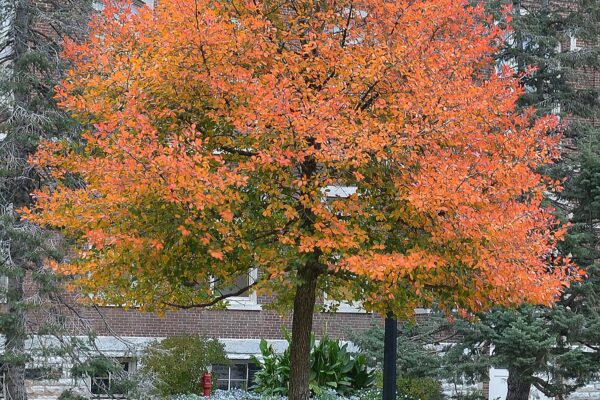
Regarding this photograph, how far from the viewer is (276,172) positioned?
1253cm

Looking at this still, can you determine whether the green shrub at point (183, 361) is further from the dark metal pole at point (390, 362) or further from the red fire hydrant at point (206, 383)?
the dark metal pole at point (390, 362)

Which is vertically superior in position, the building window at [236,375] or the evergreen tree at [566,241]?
the evergreen tree at [566,241]

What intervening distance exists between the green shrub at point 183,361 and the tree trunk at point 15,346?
394 centimetres

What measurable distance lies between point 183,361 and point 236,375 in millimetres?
3362

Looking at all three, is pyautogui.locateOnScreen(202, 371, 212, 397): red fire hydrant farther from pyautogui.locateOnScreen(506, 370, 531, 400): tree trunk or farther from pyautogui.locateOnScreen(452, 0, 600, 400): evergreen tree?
pyautogui.locateOnScreen(506, 370, 531, 400): tree trunk

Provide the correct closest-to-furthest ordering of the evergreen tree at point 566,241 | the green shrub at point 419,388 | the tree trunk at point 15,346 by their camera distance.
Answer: the tree trunk at point 15,346 < the evergreen tree at point 566,241 < the green shrub at point 419,388

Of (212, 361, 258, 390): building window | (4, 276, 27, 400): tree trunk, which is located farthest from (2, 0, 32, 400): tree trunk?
(212, 361, 258, 390): building window

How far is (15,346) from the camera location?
15875mm

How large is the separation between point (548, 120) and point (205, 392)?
11.1 m

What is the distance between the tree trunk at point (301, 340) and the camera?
45.4ft

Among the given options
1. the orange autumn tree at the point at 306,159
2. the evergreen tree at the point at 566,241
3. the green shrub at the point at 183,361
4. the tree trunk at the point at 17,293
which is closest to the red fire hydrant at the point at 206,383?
the green shrub at the point at 183,361

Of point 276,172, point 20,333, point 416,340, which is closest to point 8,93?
point 20,333

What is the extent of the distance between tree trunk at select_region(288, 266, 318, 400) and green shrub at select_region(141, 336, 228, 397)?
6.75 metres

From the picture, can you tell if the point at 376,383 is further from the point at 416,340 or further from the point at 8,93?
the point at 8,93
